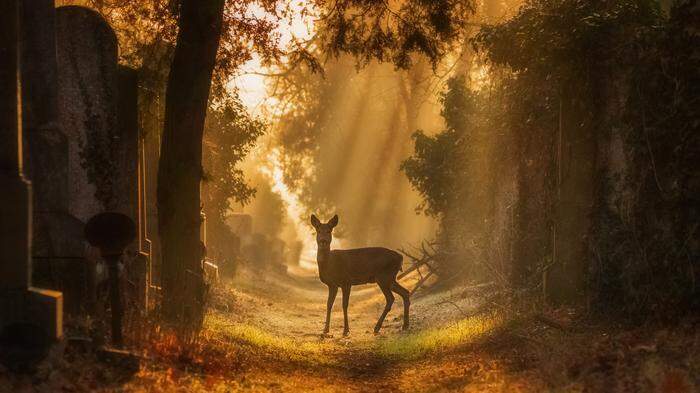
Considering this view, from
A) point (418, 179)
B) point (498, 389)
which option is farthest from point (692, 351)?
point (418, 179)

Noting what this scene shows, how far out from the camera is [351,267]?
1739 cm

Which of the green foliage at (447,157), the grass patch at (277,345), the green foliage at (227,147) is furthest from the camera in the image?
the green foliage at (447,157)

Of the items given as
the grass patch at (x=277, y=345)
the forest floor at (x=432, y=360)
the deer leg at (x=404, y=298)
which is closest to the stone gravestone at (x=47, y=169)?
the forest floor at (x=432, y=360)

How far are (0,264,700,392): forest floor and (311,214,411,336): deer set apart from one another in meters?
1.13

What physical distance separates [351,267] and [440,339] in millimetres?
4547

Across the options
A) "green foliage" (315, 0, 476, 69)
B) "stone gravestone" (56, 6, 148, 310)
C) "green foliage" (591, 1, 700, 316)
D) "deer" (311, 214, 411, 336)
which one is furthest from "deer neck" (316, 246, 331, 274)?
"green foliage" (591, 1, 700, 316)

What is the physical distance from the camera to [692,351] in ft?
25.4

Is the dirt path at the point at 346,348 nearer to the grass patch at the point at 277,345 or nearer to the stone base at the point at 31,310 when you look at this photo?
the grass patch at the point at 277,345

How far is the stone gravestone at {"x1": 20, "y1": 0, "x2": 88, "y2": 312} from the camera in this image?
9578 mm

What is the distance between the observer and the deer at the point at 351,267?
1689 cm

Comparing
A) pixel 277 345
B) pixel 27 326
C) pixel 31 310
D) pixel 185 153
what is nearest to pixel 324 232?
pixel 277 345

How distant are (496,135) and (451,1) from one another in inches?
280

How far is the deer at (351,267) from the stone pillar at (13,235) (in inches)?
379

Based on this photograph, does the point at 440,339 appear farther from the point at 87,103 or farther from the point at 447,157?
the point at 447,157
